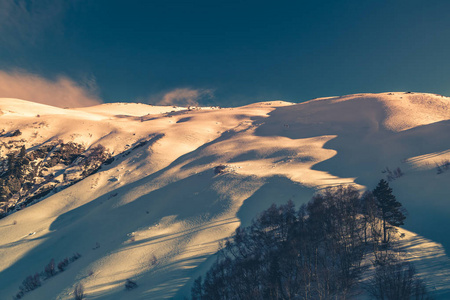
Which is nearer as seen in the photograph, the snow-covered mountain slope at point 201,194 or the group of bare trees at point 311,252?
the group of bare trees at point 311,252

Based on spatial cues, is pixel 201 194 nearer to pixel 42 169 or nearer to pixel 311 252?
pixel 311 252

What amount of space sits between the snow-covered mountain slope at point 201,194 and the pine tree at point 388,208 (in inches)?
107

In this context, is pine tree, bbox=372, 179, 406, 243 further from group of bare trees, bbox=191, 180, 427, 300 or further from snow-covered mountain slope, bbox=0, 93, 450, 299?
snow-covered mountain slope, bbox=0, 93, 450, 299

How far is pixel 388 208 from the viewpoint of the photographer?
934 inches

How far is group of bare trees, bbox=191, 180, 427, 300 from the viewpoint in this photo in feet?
59.3

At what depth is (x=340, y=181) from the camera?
37.6m

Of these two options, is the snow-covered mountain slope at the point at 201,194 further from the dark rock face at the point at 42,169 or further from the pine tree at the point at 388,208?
the dark rock face at the point at 42,169

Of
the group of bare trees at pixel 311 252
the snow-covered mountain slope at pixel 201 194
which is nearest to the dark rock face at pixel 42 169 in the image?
the snow-covered mountain slope at pixel 201 194

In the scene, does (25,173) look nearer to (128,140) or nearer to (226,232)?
(128,140)

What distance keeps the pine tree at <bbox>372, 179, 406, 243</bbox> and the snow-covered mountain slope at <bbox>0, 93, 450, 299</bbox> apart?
272 cm

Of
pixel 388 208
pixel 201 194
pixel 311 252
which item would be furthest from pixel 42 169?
pixel 388 208

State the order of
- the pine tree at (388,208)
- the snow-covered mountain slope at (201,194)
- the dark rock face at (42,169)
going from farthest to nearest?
the dark rock face at (42,169), the snow-covered mountain slope at (201,194), the pine tree at (388,208)

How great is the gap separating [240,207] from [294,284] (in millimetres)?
17585

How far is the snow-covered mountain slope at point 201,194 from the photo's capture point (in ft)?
85.7
